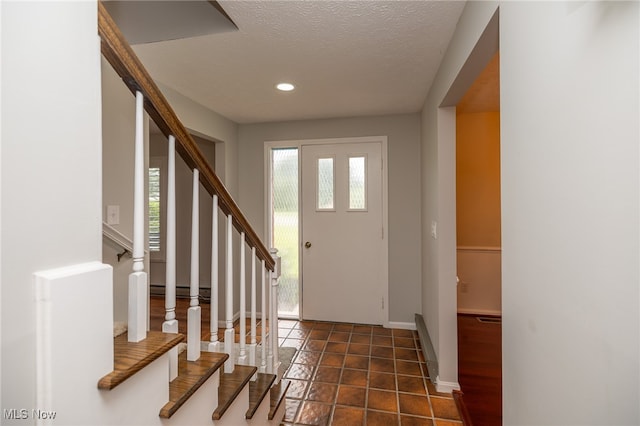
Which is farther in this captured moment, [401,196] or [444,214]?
[401,196]

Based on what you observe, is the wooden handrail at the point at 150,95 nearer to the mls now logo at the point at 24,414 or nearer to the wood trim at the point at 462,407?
the mls now logo at the point at 24,414

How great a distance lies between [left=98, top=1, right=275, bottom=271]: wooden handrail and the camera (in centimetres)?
73

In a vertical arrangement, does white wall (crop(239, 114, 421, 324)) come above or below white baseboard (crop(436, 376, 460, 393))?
above

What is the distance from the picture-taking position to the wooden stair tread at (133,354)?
68 cm

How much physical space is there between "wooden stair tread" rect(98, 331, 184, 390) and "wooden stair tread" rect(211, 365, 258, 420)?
0.45 meters

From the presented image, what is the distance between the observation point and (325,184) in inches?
141

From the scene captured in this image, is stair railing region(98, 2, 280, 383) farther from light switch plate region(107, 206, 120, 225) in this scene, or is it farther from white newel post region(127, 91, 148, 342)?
light switch plate region(107, 206, 120, 225)

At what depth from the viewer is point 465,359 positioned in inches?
104

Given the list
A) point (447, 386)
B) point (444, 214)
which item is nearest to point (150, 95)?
point (444, 214)

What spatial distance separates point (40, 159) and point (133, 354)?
503mm

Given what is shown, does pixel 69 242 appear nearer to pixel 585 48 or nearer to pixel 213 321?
pixel 213 321

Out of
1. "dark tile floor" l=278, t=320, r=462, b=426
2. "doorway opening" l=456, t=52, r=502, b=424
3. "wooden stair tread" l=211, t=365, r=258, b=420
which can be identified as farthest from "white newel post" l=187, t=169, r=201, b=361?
"doorway opening" l=456, t=52, r=502, b=424

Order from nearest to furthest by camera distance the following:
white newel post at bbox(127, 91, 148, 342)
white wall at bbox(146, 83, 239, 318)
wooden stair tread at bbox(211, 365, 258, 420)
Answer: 1. white newel post at bbox(127, 91, 148, 342)
2. wooden stair tread at bbox(211, 365, 258, 420)
3. white wall at bbox(146, 83, 239, 318)

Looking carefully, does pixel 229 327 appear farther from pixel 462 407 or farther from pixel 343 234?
pixel 343 234
